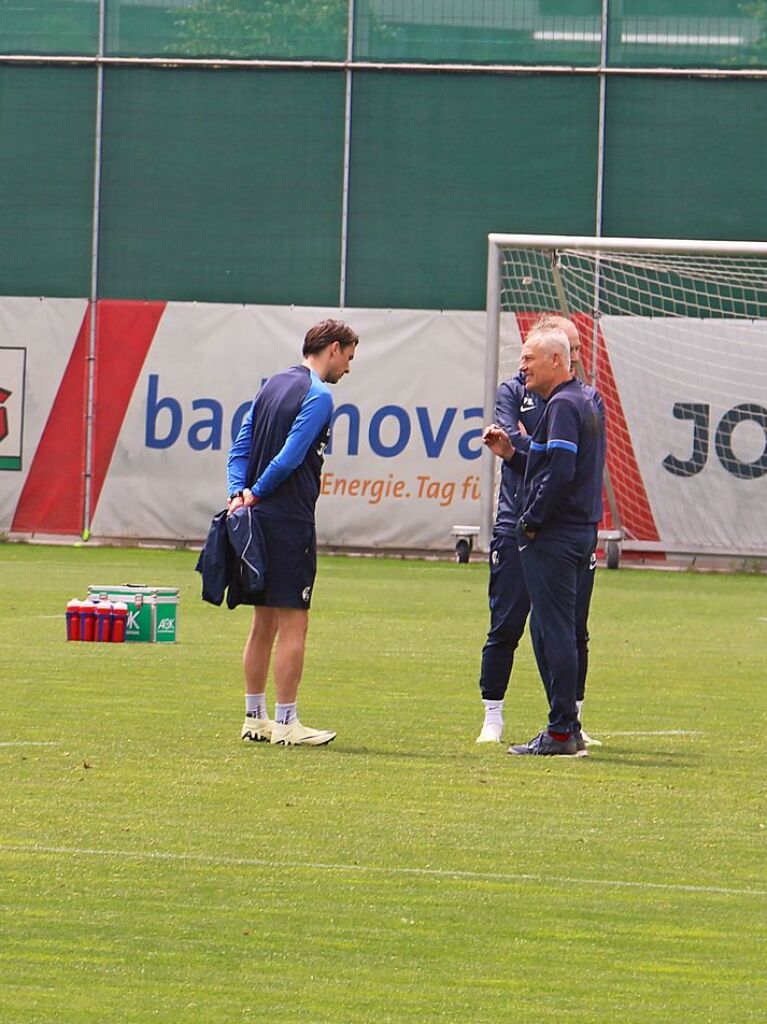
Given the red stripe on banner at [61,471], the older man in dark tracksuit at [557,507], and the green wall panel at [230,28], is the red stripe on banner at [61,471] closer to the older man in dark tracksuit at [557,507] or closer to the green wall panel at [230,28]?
the green wall panel at [230,28]

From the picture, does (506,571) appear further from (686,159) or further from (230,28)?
(230,28)

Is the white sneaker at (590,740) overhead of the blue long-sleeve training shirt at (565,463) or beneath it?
beneath

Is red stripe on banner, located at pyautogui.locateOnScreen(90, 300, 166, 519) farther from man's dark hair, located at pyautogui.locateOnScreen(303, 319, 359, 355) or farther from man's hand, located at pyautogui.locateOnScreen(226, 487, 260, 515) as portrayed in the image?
man's hand, located at pyautogui.locateOnScreen(226, 487, 260, 515)

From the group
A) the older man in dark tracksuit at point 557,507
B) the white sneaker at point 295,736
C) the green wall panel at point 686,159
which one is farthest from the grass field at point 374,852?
the green wall panel at point 686,159

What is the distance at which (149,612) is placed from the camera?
14742 millimetres

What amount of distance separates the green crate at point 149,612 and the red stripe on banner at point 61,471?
38.8 feet

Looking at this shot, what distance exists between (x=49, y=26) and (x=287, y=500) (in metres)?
19.5

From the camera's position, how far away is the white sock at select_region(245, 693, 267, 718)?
9969 mm

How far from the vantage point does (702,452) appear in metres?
24.8

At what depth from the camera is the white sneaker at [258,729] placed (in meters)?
10.0

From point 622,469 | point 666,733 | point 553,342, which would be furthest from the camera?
point 622,469

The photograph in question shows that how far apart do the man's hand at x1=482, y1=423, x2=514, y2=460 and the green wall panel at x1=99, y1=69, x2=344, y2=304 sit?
1789 centimetres

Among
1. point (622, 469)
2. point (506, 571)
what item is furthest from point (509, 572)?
point (622, 469)

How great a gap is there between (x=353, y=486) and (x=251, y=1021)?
20.6 meters
